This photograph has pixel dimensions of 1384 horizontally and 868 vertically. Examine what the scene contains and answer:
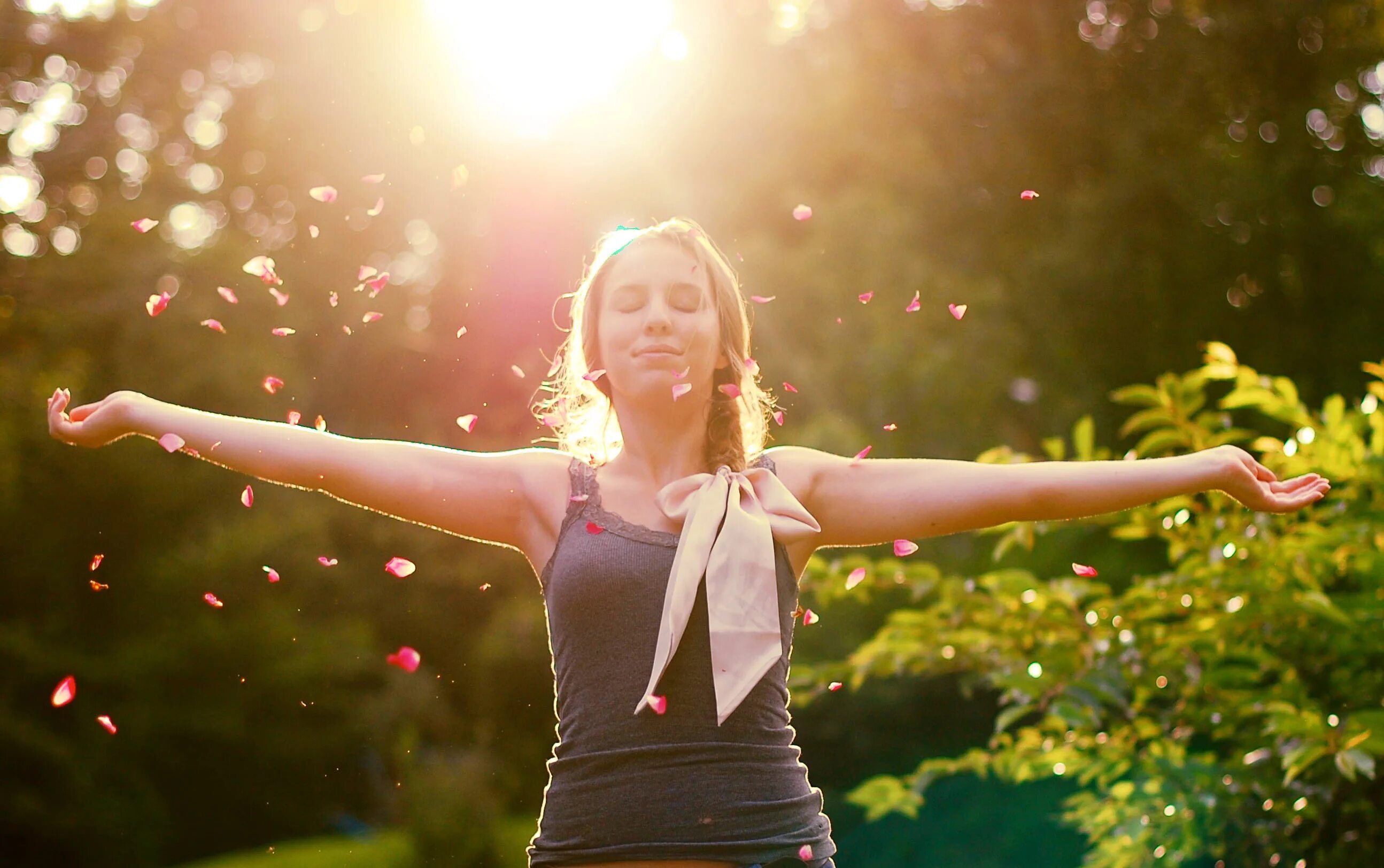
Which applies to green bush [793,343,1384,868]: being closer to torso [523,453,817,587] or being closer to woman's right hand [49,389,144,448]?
torso [523,453,817,587]

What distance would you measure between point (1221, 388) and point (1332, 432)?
24.9ft

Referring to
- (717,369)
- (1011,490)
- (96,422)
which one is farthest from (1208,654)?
(96,422)

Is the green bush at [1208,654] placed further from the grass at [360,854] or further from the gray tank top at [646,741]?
the grass at [360,854]

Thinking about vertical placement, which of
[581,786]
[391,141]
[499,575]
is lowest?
[581,786]

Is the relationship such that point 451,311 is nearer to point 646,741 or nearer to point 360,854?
point 360,854

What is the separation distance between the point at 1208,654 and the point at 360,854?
6.41m

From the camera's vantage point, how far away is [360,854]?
7.91 meters

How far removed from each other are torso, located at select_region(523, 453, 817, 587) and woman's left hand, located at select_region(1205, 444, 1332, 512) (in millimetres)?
664

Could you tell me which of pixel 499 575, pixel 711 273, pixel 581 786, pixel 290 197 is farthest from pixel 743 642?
pixel 290 197

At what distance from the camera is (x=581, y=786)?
71.1 inches

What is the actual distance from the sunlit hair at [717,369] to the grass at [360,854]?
19.1 feet

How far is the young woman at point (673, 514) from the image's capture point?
1774 mm

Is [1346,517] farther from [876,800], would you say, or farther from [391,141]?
[391,141]

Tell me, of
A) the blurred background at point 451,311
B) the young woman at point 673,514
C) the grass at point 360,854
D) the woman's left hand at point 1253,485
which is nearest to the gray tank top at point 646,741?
the young woman at point 673,514
